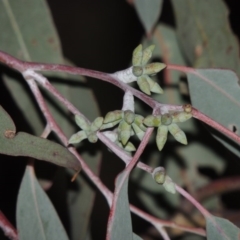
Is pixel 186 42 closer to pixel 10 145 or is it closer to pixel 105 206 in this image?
pixel 10 145

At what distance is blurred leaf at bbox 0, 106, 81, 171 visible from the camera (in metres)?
1.06

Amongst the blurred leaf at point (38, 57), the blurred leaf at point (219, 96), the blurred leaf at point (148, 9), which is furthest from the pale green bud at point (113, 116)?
the blurred leaf at point (148, 9)

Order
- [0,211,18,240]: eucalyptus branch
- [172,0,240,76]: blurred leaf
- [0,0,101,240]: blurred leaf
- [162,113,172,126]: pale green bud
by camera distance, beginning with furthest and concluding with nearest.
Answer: [172,0,240,76]: blurred leaf, [0,0,101,240]: blurred leaf, [0,211,18,240]: eucalyptus branch, [162,113,172,126]: pale green bud

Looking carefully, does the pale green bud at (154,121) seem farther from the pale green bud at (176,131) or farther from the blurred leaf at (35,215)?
the blurred leaf at (35,215)

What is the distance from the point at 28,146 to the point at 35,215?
240 millimetres

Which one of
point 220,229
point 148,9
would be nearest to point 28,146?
point 220,229

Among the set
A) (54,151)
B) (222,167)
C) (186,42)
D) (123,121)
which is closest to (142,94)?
(123,121)

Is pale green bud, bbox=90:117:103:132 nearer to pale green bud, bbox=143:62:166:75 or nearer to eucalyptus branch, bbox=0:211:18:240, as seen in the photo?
pale green bud, bbox=143:62:166:75

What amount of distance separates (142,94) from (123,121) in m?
0.05

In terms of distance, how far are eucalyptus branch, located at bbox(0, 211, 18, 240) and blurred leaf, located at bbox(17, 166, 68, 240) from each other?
1cm

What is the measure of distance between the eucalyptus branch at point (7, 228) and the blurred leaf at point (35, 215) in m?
0.01

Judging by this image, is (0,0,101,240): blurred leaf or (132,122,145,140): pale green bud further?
(0,0,101,240): blurred leaf

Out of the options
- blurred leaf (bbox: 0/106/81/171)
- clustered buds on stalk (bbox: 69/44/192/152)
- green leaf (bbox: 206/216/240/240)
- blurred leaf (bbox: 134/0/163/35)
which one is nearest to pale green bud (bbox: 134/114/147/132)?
clustered buds on stalk (bbox: 69/44/192/152)

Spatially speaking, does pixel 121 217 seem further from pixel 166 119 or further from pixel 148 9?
pixel 148 9
